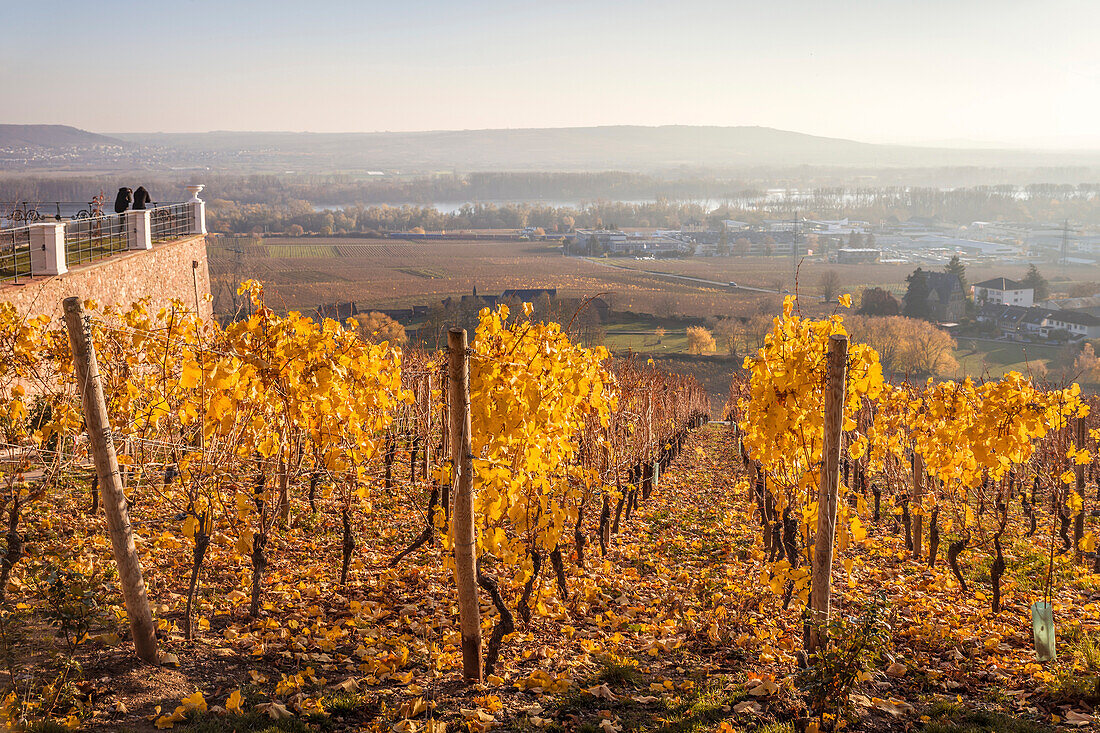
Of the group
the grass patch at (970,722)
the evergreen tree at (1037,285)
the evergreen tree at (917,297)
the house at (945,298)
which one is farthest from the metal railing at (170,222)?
the evergreen tree at (1037,285)

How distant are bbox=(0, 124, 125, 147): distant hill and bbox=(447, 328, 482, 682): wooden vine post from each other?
168458 millimetres

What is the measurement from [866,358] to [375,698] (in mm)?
3859

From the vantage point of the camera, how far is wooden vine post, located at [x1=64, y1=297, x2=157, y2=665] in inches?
163

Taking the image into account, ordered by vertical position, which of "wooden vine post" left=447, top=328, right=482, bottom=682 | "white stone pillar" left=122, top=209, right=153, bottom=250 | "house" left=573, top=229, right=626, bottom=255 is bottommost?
"wooden vine post" left=447, top=328, right=482, bottom=682

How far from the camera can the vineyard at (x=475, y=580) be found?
4.30 metres

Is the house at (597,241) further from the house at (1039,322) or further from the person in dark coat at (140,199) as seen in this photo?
the person in dark coat at (140,199)

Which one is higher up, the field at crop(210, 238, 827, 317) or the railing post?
the railing post

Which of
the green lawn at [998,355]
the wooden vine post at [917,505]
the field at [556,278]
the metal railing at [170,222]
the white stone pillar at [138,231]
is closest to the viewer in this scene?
the wooden vine post at [917,505]

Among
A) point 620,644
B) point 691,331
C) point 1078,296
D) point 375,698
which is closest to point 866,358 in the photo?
point 620,644

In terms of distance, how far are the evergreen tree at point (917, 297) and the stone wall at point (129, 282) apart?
7732 cm

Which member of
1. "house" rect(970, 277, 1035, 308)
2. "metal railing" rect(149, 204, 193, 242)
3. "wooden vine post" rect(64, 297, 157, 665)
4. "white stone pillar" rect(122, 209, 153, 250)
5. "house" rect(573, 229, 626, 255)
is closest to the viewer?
"wooden vine post" rect(64, 297, 157, 665)

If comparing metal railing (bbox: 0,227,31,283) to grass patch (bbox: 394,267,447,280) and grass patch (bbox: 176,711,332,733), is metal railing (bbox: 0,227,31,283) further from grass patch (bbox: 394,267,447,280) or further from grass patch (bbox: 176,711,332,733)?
grass patch (bbox: 394,267,447,280)

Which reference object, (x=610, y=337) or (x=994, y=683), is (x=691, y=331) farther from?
(x=994, y=683)

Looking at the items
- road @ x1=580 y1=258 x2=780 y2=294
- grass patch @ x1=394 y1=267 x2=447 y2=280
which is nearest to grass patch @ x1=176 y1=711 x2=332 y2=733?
grass patch @ x1=394 y1=267 x2=447 y2=280
